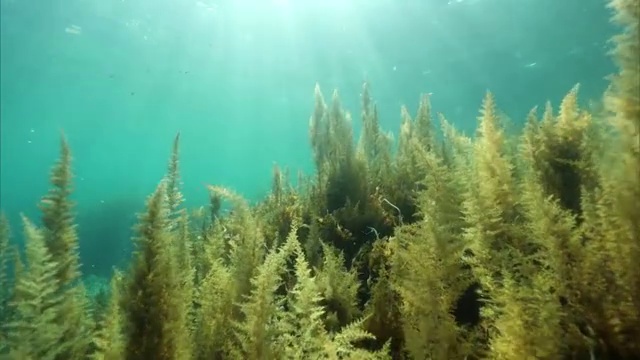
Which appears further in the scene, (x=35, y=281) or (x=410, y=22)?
(x=410, y=22)

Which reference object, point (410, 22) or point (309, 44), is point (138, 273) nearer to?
point (410, 22)

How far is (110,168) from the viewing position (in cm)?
10175

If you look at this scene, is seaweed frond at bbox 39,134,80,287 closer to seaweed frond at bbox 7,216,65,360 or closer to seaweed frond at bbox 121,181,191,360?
seaweed frond at bbox 7,216,65,360

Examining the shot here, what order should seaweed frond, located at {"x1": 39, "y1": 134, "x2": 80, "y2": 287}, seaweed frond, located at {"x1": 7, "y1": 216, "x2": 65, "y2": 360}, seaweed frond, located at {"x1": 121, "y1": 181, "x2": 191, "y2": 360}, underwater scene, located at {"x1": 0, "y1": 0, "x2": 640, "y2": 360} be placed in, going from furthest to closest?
seaweed frond, located at {"x1": 39, "y1": 134, "x2": 80, "y2": 287}
seaweed frond, located at {"x1": 7, "y1": 216, "x2": 65, "y2": 360}
seaweed frond, located at {"x1": 121, "y1": 181, "x2": 191, "y2": 360}
underwater scene, located at {"x1": 0, "y1": 0, "x2": 640, "y2": 360}

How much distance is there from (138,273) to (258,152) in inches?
3408

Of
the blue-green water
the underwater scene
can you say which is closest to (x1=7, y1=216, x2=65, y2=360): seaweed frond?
the underwater scene

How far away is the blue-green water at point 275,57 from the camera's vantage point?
18562mm

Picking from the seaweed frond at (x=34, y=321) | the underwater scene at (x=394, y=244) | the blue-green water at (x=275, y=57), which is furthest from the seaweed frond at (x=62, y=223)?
the blue-green water at (x=275, y=57)

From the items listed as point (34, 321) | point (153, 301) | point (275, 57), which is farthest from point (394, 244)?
point (275, 57)

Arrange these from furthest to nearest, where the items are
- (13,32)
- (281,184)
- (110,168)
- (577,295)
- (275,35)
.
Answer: (110,168)
(275,35)
(13,32)
(281,184)
(577,295)

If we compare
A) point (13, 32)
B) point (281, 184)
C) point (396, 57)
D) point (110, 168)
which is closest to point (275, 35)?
point (396, 57)

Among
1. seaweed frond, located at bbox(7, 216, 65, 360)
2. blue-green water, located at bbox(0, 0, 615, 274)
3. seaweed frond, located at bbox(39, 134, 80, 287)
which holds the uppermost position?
blue-green water, located at bbox(0, 0, 615, 274)

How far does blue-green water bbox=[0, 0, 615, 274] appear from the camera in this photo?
18562mm

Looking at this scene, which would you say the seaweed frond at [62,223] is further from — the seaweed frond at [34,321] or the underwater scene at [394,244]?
the seaweed frond at [34,321]
